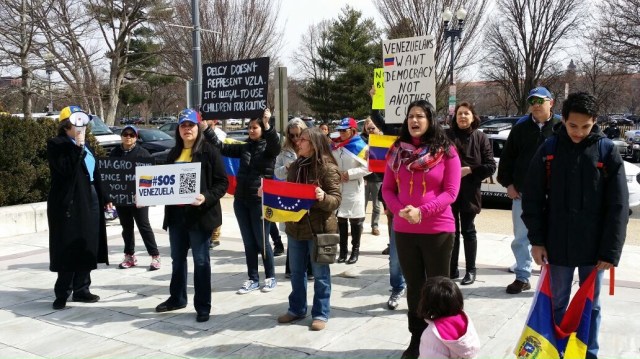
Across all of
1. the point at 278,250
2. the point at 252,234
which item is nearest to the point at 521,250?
the point at 252,234

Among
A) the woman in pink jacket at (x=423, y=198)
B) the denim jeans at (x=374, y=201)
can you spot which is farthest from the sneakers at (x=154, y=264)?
the woman in pink jacket at (x=423, y=198)

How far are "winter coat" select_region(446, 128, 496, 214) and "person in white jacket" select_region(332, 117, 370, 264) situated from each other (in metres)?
1.36

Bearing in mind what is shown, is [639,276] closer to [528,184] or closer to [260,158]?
[528,184]

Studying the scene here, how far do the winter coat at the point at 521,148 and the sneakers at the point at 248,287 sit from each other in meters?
2.76

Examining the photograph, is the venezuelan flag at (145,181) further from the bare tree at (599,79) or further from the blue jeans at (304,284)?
the bare tree at (599,79)

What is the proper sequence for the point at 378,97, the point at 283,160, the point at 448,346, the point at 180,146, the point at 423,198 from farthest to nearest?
1. the point at 378,97
2. the point at 283,160
3. the point at 180,146
4. the point at 423,198
5. the point at 448,346

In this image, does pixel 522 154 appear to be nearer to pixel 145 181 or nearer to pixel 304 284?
pixel 304 284

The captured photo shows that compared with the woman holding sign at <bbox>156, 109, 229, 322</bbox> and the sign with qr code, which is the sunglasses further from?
the sign with qr code

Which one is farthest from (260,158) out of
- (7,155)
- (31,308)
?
(7,155)

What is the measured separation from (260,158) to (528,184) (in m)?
3.12

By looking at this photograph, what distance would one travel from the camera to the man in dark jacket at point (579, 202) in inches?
135

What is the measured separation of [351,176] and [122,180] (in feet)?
8.61

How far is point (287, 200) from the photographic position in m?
4.82

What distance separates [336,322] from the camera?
4.99 meters
